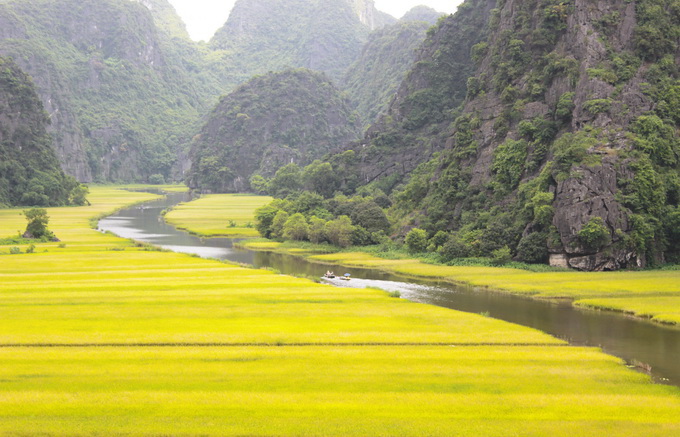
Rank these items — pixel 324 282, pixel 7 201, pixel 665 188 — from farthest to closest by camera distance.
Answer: pixel 7 201
pixel 665 188
pixel 324 282

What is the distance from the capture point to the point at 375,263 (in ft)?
252

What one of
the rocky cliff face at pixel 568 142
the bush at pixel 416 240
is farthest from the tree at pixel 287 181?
the bush at pixel 416 240

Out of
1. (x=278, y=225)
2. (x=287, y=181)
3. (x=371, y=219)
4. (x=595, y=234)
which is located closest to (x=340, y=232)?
(x=371, y=219)

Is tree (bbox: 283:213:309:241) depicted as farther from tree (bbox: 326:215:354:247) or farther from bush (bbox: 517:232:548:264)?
bush (bbox: 517:232:548:264)

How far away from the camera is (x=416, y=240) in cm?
8281

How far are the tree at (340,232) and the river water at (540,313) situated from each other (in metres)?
8.40

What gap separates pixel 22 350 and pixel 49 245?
5490 cm

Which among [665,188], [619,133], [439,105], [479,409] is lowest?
[479,409]

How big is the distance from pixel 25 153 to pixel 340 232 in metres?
118

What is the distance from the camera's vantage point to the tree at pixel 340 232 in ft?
300

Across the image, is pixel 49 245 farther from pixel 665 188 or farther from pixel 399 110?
pixel 399 110

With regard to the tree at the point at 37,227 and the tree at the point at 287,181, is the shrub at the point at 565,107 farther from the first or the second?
the tree at the point at 287,181

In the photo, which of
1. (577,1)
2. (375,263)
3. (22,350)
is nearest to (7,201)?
(375,263)

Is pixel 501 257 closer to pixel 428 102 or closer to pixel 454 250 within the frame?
pixel 454 250
